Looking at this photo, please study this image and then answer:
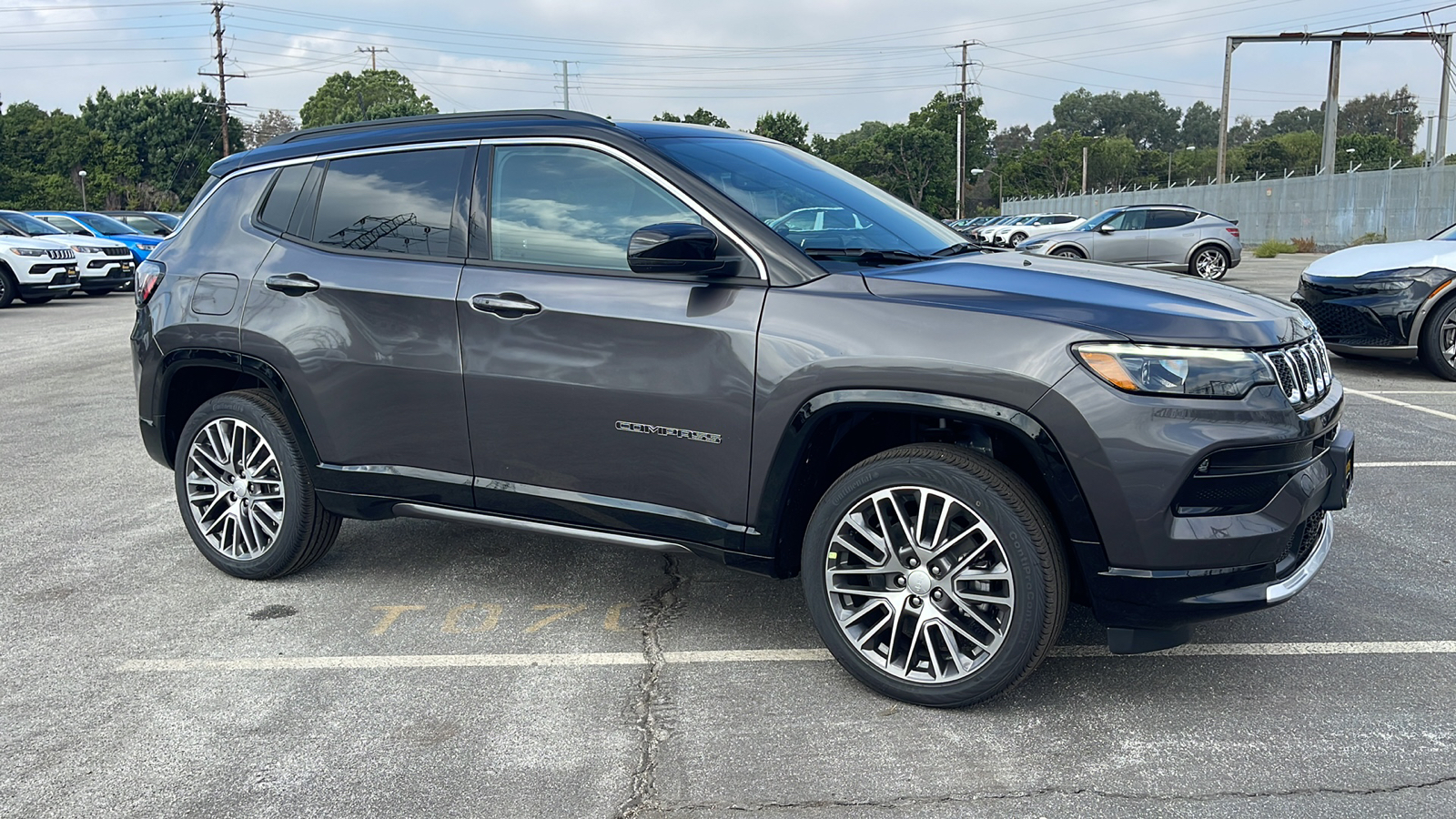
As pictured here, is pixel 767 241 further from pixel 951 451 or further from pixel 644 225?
pixel 951 451

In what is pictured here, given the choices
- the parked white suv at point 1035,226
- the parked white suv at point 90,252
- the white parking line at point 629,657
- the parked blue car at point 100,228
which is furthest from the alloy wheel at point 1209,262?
the parked white suv at point 90,252

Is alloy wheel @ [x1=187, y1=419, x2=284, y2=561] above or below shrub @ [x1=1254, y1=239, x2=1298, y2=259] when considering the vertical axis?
above

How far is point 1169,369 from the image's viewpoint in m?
3.10

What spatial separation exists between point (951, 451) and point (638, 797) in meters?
1.33

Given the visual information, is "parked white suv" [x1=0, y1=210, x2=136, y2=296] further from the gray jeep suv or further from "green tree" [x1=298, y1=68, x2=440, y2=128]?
"green tree" [x1=298, y1=68, x2=440, y2=128]

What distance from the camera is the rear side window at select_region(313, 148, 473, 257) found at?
13.7 ft

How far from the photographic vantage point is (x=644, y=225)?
3787mm

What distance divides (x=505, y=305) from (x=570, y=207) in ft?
1.35

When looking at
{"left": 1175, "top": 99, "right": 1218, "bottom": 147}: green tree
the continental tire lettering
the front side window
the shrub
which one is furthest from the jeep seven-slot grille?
{"left": 1175, "top": 99, "right": 1218, "bottom": 147}: green tree

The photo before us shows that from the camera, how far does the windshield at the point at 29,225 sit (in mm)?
20531

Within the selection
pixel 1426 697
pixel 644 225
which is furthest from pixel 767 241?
pixel 1426 697

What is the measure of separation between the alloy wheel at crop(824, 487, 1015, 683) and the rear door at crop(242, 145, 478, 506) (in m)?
1.51

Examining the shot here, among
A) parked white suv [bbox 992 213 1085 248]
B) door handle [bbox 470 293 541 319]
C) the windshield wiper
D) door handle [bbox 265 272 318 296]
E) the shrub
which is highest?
the windshield wiper

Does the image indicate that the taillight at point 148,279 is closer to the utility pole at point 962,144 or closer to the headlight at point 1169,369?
the headlight at point 1169,369
